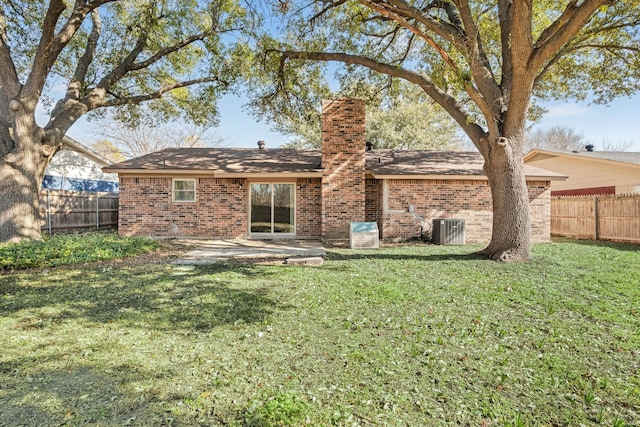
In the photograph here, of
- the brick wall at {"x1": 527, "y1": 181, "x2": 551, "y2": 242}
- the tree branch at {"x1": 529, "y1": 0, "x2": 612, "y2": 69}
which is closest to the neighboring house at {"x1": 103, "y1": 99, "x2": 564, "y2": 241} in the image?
the brick wall at {"x1": 527, "y1": 181, "x2": 551, "y2": 242}

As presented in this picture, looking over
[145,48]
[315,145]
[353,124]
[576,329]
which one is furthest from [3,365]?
[315,145]

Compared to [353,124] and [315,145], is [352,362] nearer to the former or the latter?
[353,124]

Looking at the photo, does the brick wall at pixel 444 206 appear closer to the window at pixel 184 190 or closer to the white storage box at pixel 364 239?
the white storage box at pixel 364 239

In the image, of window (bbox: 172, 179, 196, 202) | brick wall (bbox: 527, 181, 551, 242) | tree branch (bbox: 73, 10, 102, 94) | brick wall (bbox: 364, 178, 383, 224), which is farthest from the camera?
brick wall (bbox: 364, 178, 383, 224)

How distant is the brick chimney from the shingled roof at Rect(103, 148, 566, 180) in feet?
2.25

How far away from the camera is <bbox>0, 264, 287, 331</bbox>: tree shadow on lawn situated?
4141mm

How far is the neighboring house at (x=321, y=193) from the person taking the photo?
11.5 metres

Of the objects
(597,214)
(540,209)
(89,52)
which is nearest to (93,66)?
(89,52)

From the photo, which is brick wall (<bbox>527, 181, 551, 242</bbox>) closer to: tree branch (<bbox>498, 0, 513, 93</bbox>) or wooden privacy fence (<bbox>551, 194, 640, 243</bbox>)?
wooden privacy fence (<bbox>551, 194, 640, 243</bbox>)

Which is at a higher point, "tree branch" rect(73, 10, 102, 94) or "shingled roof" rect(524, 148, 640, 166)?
"tree branch" rect(73, 10, 102, 94)

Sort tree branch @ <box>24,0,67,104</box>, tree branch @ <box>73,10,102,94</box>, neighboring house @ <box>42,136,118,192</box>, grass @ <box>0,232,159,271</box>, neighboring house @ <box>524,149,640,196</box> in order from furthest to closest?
neighboring house @ <box>42,136,118,192</box> < neighboring house @ <box>524,149,640,196</box> < tree branch @ <box>73,10,102,94</box> < tree branch @ <box>24,0,67,104</box> < grass @ <box>0,232,159,271</box>

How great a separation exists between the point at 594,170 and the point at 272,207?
47.8 ft

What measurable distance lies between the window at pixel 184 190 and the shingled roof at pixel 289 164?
50 centimetres

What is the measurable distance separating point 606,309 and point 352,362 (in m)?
3.72
